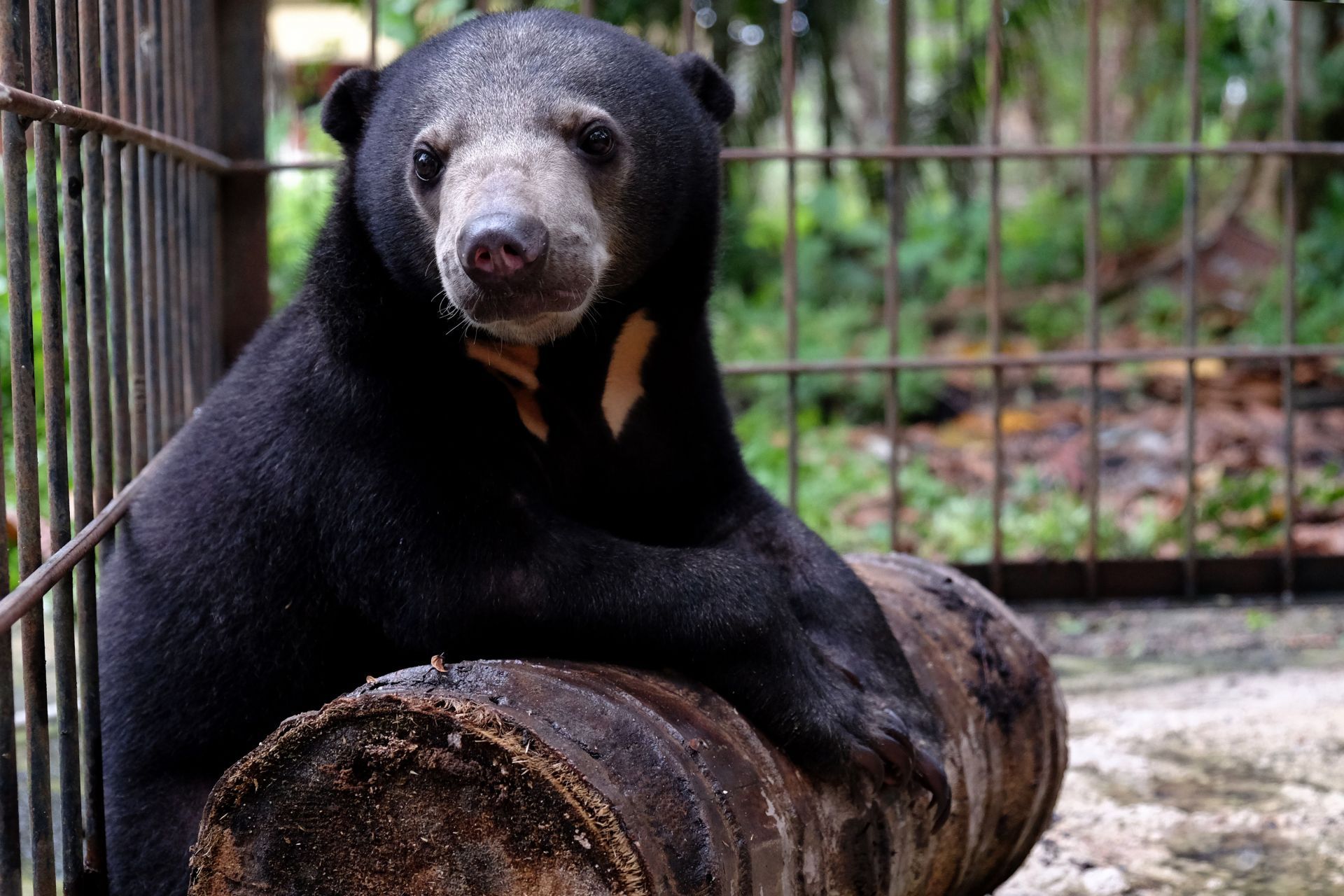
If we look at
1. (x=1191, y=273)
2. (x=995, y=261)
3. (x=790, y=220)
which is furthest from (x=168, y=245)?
(x=1191, y=273)

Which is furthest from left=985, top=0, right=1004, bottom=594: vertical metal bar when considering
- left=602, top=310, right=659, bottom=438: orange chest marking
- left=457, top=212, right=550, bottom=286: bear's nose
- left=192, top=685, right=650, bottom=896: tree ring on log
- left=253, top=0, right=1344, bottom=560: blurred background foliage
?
left=192, top=685, right=650, bottom=896: tree ring on log

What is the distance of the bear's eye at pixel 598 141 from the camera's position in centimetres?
279

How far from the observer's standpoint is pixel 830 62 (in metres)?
8.95

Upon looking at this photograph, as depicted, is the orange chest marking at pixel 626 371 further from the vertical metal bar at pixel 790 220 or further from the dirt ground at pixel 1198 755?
the vertical metal bar at pixel 790 220

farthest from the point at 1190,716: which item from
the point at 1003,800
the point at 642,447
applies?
the point at 642,447

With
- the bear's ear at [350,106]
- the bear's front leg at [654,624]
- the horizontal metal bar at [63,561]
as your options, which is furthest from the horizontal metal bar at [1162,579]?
the horizontal metal bar at [63,561]

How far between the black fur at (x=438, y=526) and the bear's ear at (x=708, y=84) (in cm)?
1

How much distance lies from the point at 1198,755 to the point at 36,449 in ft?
10.9

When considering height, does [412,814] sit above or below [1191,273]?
below

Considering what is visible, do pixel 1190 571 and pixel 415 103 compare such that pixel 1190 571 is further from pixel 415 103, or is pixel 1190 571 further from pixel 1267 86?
pixel 1267 86

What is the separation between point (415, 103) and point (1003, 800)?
1895 mm

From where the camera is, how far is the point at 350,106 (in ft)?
9.98

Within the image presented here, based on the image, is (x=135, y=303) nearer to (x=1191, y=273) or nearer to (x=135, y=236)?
(x=135, y=236)

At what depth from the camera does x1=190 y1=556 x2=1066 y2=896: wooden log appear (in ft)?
6.41
